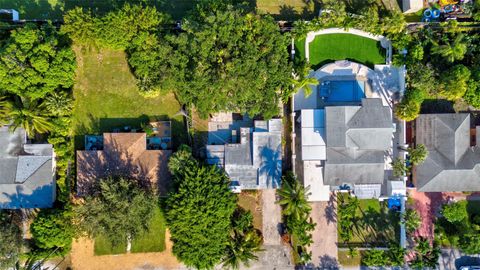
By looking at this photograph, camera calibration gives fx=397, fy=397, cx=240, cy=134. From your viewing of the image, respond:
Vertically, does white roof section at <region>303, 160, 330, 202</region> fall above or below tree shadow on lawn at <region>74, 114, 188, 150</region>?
below

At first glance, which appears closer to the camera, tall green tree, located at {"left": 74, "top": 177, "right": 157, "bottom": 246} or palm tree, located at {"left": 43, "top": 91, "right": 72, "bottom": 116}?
tall green tree, located at {"left": 74, "top": 177, "right": 157, "bottom": 246}

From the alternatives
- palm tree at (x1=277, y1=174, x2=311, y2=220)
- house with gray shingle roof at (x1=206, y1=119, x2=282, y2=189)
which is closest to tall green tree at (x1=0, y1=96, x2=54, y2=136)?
house with gray shingle roof at (x1=206, y1=119, x2=282, y2=189)

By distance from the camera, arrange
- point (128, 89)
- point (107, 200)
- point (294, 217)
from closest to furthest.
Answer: point (107, 200)
point (294, 217)
point (128, 89)

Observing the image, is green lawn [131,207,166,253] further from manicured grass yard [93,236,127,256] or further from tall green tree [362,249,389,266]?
tall green tree [362,249,389,266]

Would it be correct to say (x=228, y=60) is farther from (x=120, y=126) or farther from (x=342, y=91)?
(x=120, y=126)

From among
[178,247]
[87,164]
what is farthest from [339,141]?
[87,164]

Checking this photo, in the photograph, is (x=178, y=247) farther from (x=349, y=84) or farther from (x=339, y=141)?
(x=349, y=84)
